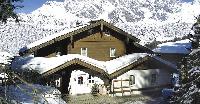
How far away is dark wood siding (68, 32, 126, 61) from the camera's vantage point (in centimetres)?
4138

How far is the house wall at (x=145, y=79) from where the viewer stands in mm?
40594

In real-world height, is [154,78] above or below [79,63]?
below

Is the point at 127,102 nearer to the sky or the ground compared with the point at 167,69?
nearer to the ground

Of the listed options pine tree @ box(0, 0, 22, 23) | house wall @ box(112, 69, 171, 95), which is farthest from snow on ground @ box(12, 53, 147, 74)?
pine tree @ box(0, 0, 22, 23)

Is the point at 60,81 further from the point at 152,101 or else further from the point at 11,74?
the point at 11,74

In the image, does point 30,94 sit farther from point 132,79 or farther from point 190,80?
point 132,79

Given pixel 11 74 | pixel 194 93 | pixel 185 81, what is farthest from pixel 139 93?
pixel 11 74

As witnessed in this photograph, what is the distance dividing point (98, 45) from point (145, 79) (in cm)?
634

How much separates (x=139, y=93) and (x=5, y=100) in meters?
37.6

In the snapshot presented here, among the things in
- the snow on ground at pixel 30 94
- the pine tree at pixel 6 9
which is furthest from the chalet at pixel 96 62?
the snow on ground at pixel 30 94

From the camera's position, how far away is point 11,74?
382 cm

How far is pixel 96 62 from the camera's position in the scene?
3950 centimetres

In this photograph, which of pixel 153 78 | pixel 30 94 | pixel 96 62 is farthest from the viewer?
pixel 153 78

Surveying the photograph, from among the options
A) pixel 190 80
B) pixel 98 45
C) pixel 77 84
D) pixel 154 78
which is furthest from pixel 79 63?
pixel 190 80
